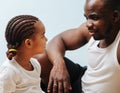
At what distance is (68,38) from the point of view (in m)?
1.22

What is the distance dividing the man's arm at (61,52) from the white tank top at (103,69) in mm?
100

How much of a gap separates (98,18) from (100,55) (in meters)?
0.14

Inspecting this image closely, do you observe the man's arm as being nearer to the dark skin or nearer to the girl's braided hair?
the dark skin

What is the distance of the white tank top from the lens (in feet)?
3.11

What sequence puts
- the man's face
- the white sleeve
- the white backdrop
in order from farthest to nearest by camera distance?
1. the white backdrop
2. the white sleeve
3. the man's face

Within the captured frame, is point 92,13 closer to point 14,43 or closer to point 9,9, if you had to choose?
point 14,43

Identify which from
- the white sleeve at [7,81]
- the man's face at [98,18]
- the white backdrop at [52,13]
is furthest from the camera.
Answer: the white backdrop at [52,13]

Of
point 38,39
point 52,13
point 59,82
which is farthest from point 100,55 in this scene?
point 52,13

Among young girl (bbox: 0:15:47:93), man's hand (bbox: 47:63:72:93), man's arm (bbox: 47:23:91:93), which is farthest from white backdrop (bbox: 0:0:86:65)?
man's hand (bbox: 47:63:72:93)

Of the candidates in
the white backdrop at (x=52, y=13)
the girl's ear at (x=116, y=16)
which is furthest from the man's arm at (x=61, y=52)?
the white backdrop at (x=52, y=13)

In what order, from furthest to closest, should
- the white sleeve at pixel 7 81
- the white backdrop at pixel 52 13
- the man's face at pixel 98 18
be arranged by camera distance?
the white backdrop at pixel 52 13
the white sleeve at pixel 7 81
the man's face at pixel 98 18

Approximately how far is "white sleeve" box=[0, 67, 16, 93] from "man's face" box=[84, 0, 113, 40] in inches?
14.0

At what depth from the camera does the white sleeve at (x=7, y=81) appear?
104 cm

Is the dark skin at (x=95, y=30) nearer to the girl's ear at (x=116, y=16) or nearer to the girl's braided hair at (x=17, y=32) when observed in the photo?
the girl's ear at (x=116, y=16)
